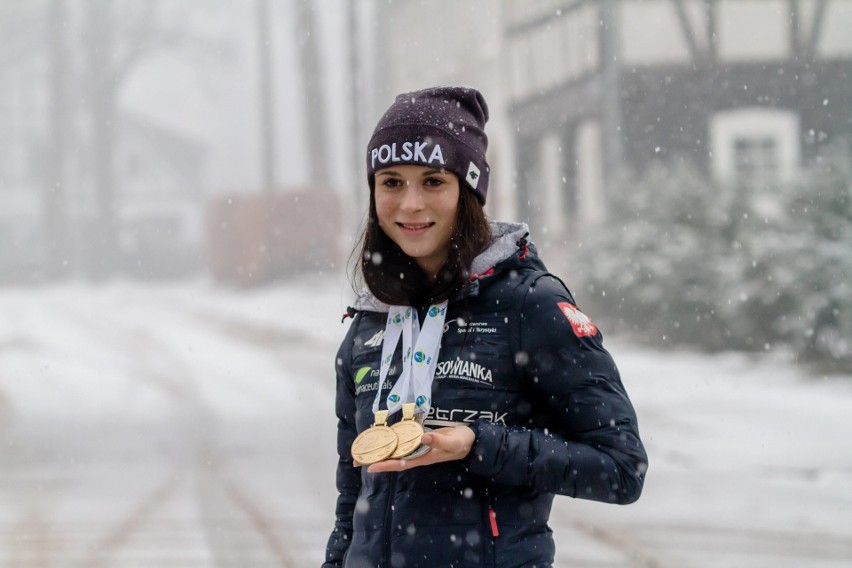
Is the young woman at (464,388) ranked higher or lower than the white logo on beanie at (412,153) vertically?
lower

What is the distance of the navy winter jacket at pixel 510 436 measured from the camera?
1838 millimetres

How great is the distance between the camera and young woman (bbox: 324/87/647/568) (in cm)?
183

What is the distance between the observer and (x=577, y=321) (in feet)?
6.18

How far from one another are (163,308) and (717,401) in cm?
1069

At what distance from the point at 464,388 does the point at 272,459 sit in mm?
5740

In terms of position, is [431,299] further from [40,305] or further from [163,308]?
[40,305]

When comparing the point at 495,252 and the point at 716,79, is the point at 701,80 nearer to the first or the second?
the point at 716,79

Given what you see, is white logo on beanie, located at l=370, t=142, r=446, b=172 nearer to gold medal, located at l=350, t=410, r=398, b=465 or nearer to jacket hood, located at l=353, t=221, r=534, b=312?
jacket hood, located at l=353, t=221, r=534, b=312

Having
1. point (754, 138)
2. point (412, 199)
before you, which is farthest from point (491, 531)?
point (754, 138)

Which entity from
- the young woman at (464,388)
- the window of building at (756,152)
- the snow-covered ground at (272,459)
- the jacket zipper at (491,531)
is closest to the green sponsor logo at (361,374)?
the young woman at (464,388)

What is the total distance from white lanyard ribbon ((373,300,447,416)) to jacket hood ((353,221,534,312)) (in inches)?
2.7

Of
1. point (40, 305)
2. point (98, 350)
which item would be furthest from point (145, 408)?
point (40, 305)

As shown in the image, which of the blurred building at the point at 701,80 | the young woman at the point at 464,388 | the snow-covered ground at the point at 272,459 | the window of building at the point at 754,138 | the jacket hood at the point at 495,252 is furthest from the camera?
the window of building at the point at 754,138

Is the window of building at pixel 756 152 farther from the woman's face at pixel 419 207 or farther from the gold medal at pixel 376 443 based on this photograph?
the gold medal at pixel 376 443
